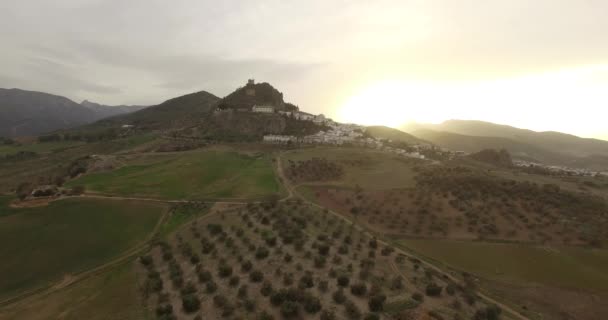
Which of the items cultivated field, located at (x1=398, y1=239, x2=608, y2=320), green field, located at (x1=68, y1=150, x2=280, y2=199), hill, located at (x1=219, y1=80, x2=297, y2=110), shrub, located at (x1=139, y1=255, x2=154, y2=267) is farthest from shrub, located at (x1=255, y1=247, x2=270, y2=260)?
hill, located at (x1=219, y1=80, x2=297, y2=110)

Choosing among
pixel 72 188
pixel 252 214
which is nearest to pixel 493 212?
pixel 252 214

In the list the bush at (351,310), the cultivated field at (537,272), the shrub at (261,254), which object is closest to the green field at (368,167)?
the cultivated field at (537,272)

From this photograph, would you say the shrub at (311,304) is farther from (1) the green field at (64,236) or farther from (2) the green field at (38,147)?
(2) the green field at (38,147)

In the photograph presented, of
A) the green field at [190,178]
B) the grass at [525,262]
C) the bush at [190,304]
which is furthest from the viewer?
the green field at [190,178]

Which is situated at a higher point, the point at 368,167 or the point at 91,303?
the point at 368,167

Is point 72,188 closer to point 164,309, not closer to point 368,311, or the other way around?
point 164,309

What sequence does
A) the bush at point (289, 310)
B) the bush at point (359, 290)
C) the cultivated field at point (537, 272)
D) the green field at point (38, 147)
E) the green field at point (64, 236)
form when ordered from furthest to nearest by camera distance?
the green field at point (38, 147), the green field at point (64, 236), the cultivated field at point (537, 272), the bush at point (359, 290), the bush at point (289, 310)

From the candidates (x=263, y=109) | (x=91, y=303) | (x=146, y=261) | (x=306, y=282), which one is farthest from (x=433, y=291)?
(x=263, y=109)

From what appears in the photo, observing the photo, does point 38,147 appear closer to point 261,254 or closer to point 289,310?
point 261,254

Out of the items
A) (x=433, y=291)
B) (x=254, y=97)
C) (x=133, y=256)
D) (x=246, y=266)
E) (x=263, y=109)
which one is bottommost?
(x=133, y=256)
